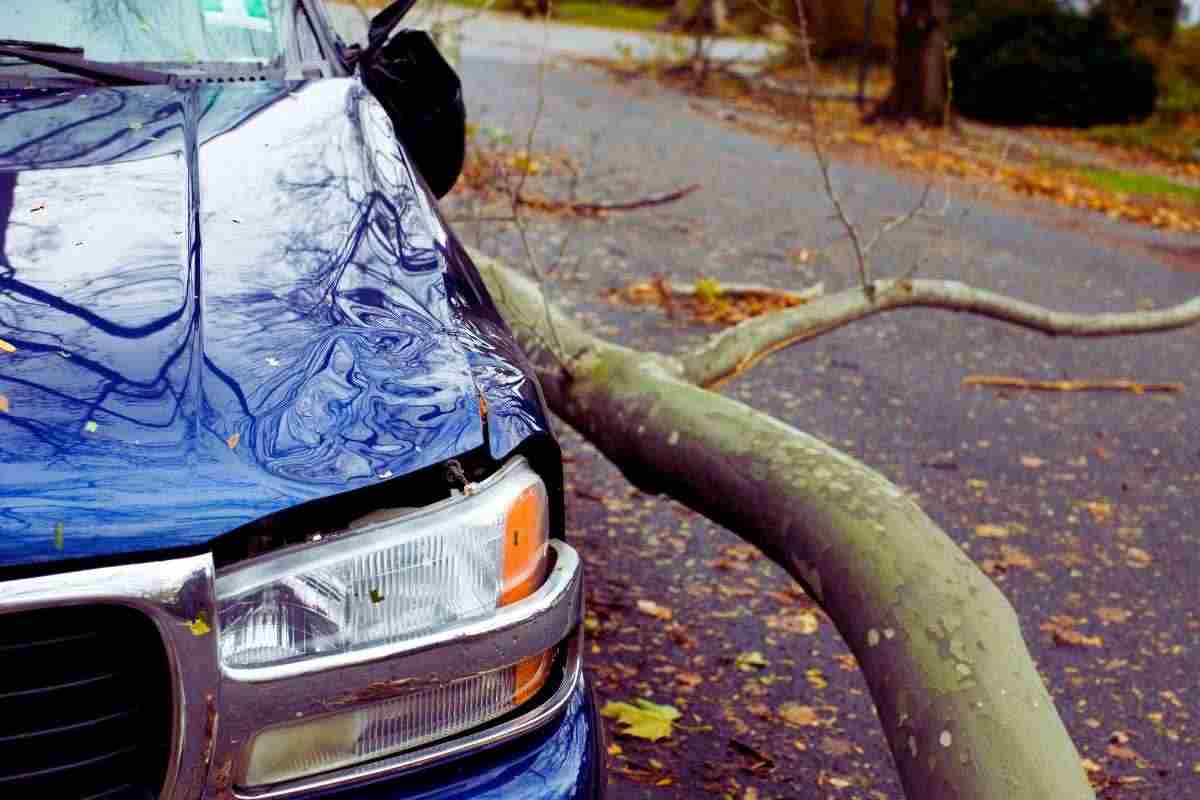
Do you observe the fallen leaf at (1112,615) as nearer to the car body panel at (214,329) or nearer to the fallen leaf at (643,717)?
the fallen leaf at (643,717)

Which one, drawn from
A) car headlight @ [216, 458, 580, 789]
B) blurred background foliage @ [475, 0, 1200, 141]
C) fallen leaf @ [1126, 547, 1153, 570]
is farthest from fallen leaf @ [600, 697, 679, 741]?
blurred background foliage @ [475, 0, 1200, 141]

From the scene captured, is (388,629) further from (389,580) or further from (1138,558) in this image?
(1138,558)

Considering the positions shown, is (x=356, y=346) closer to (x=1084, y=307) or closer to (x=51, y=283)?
(x=51, y=283)

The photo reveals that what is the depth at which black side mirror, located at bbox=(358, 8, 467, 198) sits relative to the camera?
10.6ft

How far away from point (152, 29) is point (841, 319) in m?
2.24

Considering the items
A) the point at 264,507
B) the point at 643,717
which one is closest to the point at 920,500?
the point at 643,717

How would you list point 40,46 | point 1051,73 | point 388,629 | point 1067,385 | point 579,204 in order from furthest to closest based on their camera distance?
1. point 1051,73
2. point 579,204
3. point 1067,385
4. point 40,46
5. point 388,629

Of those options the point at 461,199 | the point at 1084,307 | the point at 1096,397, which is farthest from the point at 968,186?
the point at 1096,397

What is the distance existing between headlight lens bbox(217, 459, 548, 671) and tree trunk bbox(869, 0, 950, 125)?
49.4ft

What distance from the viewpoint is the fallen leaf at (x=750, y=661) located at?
3711mm

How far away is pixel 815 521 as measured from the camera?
2.80 m

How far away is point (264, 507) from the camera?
1.63m

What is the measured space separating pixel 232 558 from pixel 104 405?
26 centimetres

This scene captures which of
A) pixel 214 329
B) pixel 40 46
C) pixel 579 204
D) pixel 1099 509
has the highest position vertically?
pixel 40 46
